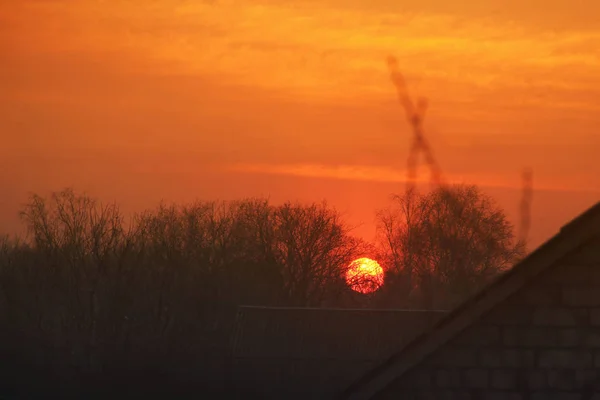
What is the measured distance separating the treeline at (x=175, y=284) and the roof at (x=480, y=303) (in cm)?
1295

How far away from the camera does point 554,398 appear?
8.50 m

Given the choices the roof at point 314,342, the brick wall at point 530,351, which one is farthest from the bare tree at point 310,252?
the brick wall at point 530,351

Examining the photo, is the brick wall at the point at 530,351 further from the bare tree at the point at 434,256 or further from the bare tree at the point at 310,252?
the bare tree at the point at 310,252

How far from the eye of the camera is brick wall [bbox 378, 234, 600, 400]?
8469mm

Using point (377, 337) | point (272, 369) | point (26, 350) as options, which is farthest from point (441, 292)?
point (26, 350)

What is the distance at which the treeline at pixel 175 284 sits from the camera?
28.4 meters

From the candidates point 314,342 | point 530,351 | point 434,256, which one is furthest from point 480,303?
point 434,256

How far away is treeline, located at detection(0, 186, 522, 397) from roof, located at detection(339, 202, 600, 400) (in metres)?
12.9

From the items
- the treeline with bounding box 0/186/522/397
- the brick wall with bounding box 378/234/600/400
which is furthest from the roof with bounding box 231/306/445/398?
the brick wall with bounding box 378/234/600/400

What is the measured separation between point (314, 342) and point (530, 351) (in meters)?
23.7

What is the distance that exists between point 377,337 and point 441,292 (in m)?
19.4

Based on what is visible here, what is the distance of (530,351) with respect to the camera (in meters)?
8.58

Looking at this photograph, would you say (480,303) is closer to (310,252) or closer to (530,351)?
(530,351)

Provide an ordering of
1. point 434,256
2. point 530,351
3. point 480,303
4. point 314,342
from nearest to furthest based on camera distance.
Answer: point 480,303 → point 530,351 → point 314,342 → point 434,256
